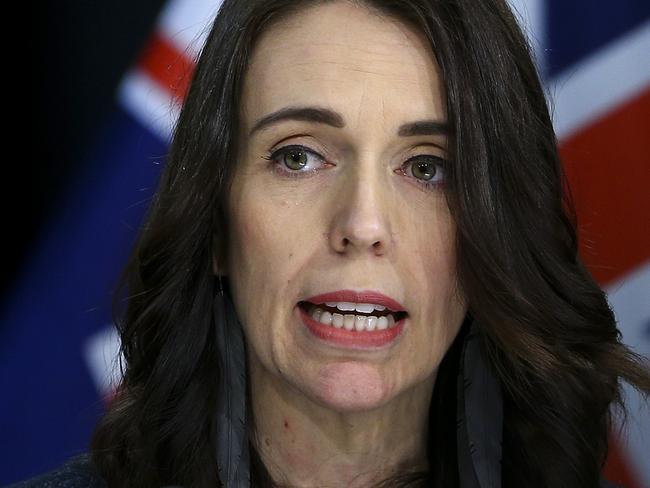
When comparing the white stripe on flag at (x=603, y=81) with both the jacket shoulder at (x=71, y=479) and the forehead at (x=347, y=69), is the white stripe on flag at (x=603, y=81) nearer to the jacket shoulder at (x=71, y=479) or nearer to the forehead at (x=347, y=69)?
the forehead at (x=347, y=69)

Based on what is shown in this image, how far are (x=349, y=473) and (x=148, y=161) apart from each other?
0.75 m

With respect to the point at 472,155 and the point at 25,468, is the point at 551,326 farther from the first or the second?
the point at 25,468

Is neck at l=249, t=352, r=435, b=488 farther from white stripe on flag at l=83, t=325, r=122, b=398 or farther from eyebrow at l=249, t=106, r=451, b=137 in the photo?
white stripe on flag at l=83, t=325, r=122, b=398

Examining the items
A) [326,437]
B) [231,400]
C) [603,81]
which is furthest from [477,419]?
[603,81]

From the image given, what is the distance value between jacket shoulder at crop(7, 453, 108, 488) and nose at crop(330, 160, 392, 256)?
49 cm

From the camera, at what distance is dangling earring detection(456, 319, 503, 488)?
136 centimetres

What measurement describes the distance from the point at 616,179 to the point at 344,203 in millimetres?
704

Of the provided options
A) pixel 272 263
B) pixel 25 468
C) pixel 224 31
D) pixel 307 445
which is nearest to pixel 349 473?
pixel 307 445

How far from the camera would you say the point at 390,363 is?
4.17ft

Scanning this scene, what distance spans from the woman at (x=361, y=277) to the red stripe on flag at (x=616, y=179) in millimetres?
383

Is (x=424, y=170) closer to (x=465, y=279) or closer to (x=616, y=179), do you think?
(x=465, y=279)

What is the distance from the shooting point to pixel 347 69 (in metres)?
1.26

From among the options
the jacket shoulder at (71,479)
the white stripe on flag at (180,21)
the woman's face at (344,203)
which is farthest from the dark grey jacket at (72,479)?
the white stripe on flag at (180,21)

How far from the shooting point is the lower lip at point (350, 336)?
1.25 m
